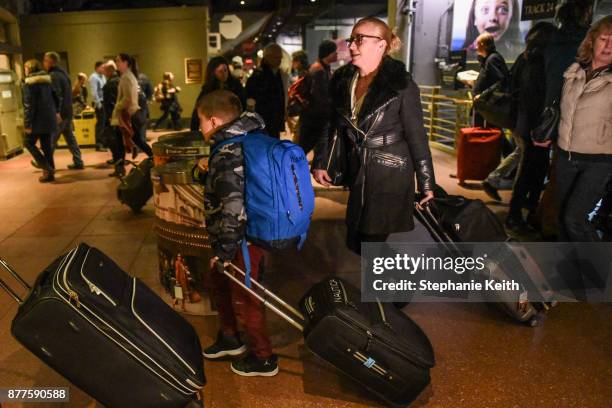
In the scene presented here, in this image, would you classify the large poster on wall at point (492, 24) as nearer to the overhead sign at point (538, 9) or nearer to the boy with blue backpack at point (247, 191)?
the overhead sign at point (538, 9)

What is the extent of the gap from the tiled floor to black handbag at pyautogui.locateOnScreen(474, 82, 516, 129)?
6.91ft

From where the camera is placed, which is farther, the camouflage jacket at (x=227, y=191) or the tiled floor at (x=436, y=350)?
the tiled floor at (x=436, y=350)

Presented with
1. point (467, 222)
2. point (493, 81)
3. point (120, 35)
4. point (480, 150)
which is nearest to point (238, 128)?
point (467, 222)

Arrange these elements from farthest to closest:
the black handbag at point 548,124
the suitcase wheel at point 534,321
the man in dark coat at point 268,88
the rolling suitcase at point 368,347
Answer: the man in dark coat at point 268,88 → the black handbag at point 548,124 → the suitcase wheel at point 534,321 → the rolling suitcase at point 368,347

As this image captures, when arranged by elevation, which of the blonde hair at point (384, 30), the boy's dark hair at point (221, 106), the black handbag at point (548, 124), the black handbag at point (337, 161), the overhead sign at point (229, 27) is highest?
the overhead sign at point (229, 27)

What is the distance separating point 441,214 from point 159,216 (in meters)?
1.93

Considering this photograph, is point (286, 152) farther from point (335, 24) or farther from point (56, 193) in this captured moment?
point (335, 24)

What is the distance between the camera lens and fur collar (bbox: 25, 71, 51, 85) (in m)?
7.76

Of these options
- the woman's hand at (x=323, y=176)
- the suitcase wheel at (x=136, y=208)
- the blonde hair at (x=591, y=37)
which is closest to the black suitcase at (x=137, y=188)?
the suitcase wheel at (x=136, y=208)

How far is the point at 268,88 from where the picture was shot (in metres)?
6.08

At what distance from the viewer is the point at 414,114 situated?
3.05 meters

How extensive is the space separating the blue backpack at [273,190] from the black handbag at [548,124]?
2.14 metres

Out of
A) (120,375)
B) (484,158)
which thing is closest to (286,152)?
(120,375)

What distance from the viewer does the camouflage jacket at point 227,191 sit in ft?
8.20
